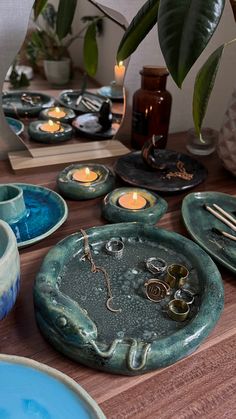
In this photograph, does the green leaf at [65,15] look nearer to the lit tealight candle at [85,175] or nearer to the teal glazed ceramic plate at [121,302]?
the lit tealight candle at [85,175]

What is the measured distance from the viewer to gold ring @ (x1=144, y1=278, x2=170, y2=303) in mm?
492

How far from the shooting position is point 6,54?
75cm

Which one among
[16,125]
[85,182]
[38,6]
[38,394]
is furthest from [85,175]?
[38,394]

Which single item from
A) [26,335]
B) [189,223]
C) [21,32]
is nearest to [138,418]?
[26,335]

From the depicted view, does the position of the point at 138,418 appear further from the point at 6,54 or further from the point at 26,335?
the point at 6,54

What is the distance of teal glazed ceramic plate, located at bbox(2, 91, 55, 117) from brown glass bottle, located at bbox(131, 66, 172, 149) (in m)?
0.22

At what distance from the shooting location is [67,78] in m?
0.88

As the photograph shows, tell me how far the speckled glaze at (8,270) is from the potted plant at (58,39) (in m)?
0.54

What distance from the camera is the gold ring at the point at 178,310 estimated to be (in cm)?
46

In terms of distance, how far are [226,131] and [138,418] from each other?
0.60 meters

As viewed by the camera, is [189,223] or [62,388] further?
[189,223]

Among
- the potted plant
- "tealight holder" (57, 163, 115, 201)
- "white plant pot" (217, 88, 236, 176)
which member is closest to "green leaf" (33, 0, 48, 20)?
the potted plant

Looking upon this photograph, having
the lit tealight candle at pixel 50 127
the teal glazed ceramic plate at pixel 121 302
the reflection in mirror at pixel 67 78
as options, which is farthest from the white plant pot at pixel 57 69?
the teal glazed ceramic plate at pixel 121 302

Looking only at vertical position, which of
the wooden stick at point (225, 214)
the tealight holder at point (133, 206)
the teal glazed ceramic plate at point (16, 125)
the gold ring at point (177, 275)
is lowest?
the wooden stick at point (225, 214)
